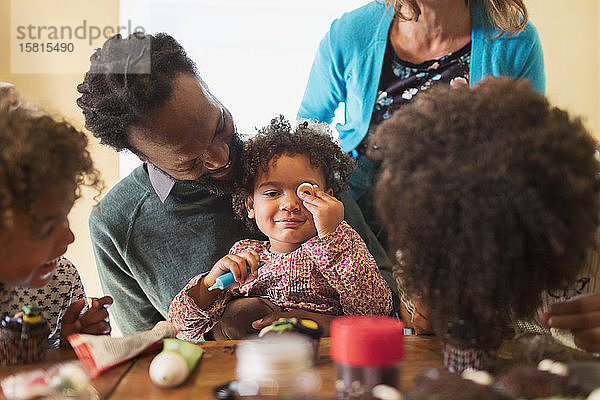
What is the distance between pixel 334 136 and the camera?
42.5 inches

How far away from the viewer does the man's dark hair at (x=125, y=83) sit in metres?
0.97

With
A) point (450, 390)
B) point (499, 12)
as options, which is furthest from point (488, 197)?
point (499, 12)

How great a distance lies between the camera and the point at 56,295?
0.96m

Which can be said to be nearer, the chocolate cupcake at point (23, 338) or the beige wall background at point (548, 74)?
the chocolate cupcake at point (23, 338)

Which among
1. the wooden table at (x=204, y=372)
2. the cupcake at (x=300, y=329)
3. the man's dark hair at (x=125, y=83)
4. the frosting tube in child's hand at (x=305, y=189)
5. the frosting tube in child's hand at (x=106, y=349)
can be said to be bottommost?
the wooden table at (x=204, y=372)

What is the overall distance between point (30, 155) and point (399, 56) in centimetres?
71

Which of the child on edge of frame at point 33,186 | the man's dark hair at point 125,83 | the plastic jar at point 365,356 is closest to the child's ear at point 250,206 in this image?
the man's dark hair at point 125,83

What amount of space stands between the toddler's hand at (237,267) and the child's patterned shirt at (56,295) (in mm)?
218

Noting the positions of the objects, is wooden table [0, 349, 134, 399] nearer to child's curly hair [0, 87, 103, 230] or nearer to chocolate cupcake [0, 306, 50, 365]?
chocolate cupcake [0, 306, 50, 365]

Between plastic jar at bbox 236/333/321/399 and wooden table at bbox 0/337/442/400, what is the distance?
65 millimetres

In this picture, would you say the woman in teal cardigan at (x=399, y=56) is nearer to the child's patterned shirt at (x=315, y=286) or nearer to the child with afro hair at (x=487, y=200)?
the child's patterned shirt at (x=315, y=286)

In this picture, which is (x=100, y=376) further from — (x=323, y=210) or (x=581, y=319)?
(x=581, y=319)

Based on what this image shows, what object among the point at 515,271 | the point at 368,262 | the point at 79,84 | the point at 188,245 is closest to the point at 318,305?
the point at 368,262

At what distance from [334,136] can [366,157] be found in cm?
7
